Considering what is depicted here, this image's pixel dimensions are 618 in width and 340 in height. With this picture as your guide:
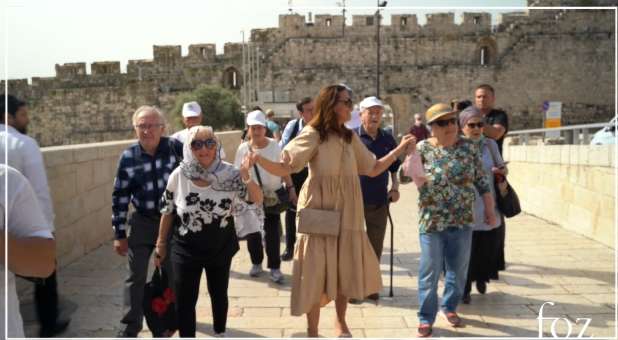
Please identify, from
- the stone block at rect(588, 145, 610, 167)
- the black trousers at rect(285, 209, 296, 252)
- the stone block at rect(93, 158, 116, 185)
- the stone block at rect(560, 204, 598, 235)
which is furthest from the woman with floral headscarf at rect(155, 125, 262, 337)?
the stone block at rect(560, 204, 598, 235)

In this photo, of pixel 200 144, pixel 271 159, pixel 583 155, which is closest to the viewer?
pixel 200 144

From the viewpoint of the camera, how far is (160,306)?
3492 millimetres

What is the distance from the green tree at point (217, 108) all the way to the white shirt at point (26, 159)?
2125 cm

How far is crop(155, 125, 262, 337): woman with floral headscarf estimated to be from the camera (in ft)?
11.3

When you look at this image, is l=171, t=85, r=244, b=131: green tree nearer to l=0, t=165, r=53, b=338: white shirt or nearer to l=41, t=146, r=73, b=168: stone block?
l=41, t=146, r=73, b=168: stone block

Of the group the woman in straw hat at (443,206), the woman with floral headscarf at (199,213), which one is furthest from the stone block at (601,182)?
the woman with floral headscarf at (199,213)

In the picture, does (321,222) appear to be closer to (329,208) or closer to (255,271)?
(329,208)

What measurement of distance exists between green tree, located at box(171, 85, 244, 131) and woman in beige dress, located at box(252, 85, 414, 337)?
2118cm

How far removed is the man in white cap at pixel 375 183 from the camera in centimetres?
464

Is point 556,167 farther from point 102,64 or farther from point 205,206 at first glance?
point 102,64

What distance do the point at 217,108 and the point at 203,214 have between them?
2171 centimetres

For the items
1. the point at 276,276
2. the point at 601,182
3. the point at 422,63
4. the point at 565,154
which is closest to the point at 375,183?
the point at 276,276

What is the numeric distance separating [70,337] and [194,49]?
25.3 m

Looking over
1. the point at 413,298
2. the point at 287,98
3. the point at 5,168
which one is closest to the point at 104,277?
the point at 413,298
